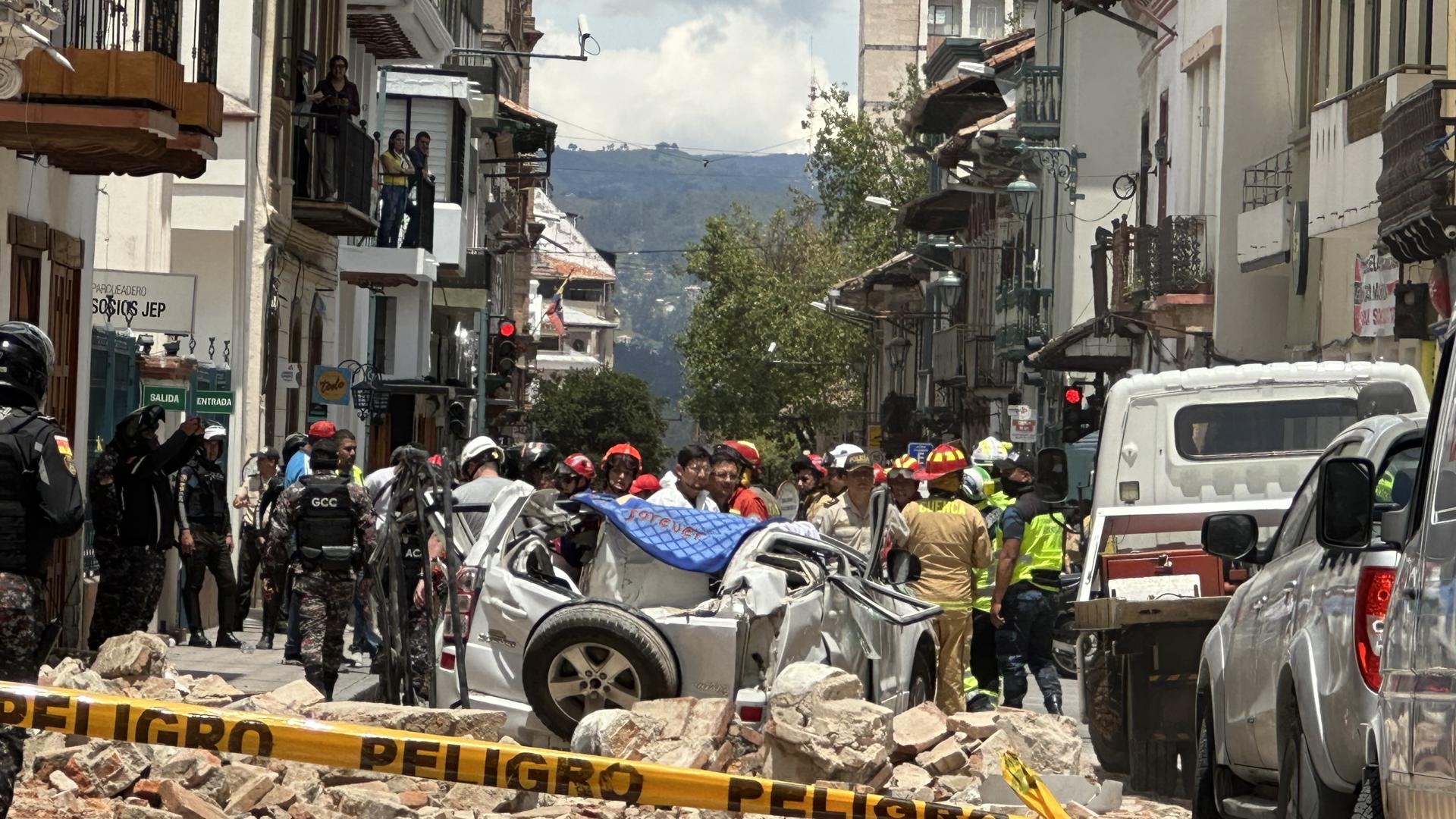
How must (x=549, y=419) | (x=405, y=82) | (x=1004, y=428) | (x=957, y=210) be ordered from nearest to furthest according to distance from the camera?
(x=405, y=82) → (x=1004, y=428) → (x=957, y=210) → (x=549, y=419)

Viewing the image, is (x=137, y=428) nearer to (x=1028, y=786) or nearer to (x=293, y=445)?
(x=293, y=445)

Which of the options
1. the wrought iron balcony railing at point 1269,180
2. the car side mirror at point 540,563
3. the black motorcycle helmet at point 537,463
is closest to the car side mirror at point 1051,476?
the black motorcycle helmet at point 537,463

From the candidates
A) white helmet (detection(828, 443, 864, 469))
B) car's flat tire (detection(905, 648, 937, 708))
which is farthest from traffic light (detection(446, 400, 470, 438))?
car's flat tire (detection(905, 648, 937, 708))

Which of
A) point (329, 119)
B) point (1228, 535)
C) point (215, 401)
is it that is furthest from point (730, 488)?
point (329, 119)

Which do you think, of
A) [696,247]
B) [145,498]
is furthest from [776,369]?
[145,498]

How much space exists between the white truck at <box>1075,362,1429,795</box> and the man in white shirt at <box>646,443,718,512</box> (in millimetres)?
2526

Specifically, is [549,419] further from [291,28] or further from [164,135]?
[164,135]

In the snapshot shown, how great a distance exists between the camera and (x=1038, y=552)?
50.8ft

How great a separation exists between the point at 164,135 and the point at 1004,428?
41388 millimetres

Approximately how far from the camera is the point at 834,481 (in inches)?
755

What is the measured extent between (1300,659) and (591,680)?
16.2 ft

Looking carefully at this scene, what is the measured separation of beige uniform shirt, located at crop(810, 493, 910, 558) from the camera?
592 inches

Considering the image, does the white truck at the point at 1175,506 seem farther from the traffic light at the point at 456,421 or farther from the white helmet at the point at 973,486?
the traffic light at the point at 456,421

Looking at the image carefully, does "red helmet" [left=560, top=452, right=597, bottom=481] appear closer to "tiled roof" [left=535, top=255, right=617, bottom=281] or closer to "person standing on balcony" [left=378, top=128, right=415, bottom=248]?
"person standing on balcony" [left=378, top=128, right=415, bottom=248]
